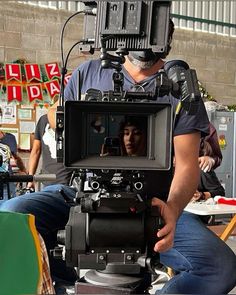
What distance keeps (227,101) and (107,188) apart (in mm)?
5675

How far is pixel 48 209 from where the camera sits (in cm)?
145

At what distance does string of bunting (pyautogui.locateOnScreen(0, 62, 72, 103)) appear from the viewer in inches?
205

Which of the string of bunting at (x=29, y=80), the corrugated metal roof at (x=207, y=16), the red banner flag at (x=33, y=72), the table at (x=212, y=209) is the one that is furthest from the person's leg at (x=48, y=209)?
Result: the corrugated metal roof at (x=207, y=16)

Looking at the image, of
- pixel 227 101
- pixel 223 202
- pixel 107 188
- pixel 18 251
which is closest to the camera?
pixel 18 251

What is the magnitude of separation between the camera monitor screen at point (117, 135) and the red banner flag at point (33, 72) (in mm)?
4358

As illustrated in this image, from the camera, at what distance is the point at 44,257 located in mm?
1106

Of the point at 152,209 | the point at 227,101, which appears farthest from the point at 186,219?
the point at 227,101

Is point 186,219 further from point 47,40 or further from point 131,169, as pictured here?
point 47,40

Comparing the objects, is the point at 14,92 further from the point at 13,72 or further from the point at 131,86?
the point at 131,86

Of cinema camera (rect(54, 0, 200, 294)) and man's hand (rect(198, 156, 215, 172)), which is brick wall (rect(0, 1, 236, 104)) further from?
cinema camera (rect(54, 0, 200, 294))

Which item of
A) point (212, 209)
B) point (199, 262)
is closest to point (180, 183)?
point (199, 262)

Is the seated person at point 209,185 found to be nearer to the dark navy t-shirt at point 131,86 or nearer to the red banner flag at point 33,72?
the dark navy t-shirt at point 131,86

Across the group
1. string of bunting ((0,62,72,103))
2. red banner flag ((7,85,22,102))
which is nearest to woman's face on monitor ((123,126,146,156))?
string of bunting ((0,62,72,103))

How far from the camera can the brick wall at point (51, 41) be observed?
17.2ft
